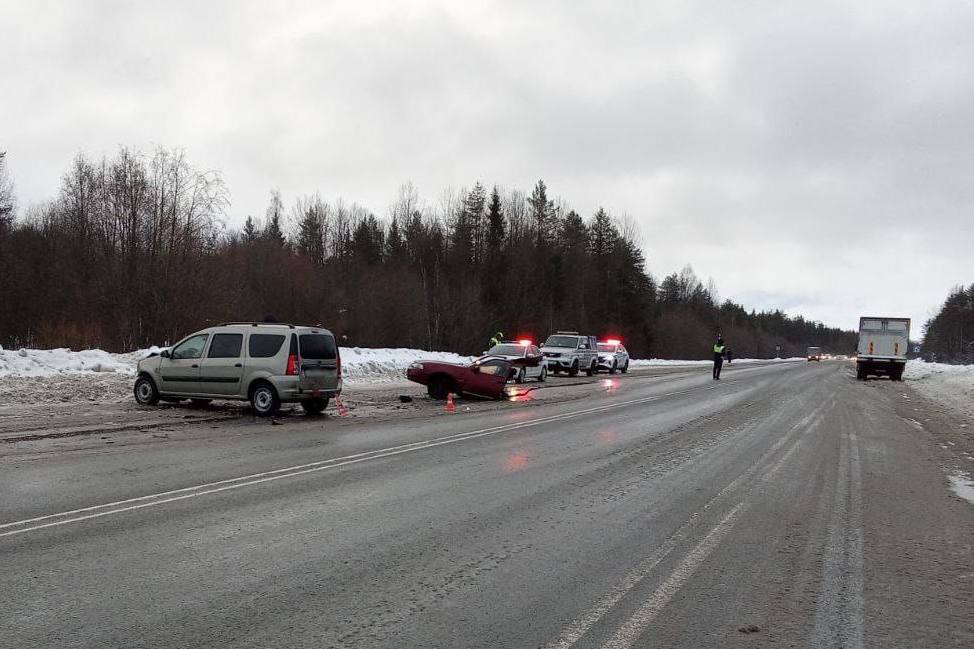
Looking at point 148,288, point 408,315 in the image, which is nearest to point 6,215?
point 148,288

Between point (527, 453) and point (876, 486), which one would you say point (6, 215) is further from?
point (876, 486)

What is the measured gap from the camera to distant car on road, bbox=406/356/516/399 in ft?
64.8

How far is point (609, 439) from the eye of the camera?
1206 centimetres

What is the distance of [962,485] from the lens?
29.0 feet

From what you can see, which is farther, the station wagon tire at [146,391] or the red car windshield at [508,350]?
the red car windshield at [508,350]

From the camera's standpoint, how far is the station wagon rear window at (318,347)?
15.0 metres

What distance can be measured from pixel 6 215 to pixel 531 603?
49079mm

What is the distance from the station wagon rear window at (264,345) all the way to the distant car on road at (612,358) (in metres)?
27.7

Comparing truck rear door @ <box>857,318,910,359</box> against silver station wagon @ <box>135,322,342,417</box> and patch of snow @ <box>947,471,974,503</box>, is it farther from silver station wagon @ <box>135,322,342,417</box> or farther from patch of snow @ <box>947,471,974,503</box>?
silver station wagon @ <box>135,322,342,417</box>

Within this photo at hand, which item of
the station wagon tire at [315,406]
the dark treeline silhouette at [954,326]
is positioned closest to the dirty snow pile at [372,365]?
the station wagon tire at [315,406]

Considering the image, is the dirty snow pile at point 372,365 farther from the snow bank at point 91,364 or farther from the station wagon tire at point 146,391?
the station wagon tire at point 146,391

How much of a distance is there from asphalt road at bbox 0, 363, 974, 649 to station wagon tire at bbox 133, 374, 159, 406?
5.20 meters

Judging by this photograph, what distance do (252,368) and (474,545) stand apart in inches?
417

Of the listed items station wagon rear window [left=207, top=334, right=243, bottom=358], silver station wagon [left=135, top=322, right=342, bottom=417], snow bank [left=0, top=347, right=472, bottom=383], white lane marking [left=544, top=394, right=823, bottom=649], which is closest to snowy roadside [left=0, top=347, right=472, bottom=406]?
snow bank [left=0, top=347, right=472, bottom=383]
